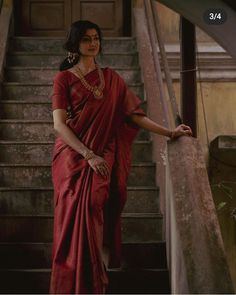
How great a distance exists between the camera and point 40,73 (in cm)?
637

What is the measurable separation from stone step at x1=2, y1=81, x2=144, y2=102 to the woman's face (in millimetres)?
2392

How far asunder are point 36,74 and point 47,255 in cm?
268

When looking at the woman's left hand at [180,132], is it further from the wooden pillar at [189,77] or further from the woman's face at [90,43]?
the wooden pillar at [189,77]

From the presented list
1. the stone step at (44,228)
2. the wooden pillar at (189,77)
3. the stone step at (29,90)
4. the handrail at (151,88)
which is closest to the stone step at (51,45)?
the handrail at (151,88)

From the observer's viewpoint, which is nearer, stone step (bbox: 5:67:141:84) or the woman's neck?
the woman's neck

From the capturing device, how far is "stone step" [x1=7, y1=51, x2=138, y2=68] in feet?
22.0

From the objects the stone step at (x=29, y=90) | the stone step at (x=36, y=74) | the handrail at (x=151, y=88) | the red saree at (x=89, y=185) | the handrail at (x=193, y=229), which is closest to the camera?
the handrail at (x=193, y=229)

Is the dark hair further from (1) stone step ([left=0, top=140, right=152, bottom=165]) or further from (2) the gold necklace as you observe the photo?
(1) stone step ([left=0, top=140, right=152, bottom=165])

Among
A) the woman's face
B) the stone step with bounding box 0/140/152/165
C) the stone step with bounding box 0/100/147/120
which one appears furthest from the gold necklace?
the stone step with bounding box 0/100/147/120

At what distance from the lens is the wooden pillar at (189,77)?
575 cm

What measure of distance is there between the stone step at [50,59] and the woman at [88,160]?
3001mm

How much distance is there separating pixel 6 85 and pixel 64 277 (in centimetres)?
307

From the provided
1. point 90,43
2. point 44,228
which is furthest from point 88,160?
point 44,228

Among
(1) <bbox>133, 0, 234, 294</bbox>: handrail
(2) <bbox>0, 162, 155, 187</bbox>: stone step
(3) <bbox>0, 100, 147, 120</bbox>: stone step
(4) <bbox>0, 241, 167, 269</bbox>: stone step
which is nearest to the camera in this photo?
(1) <bbox>133, 0, 234, 294</bbox>: handrail
